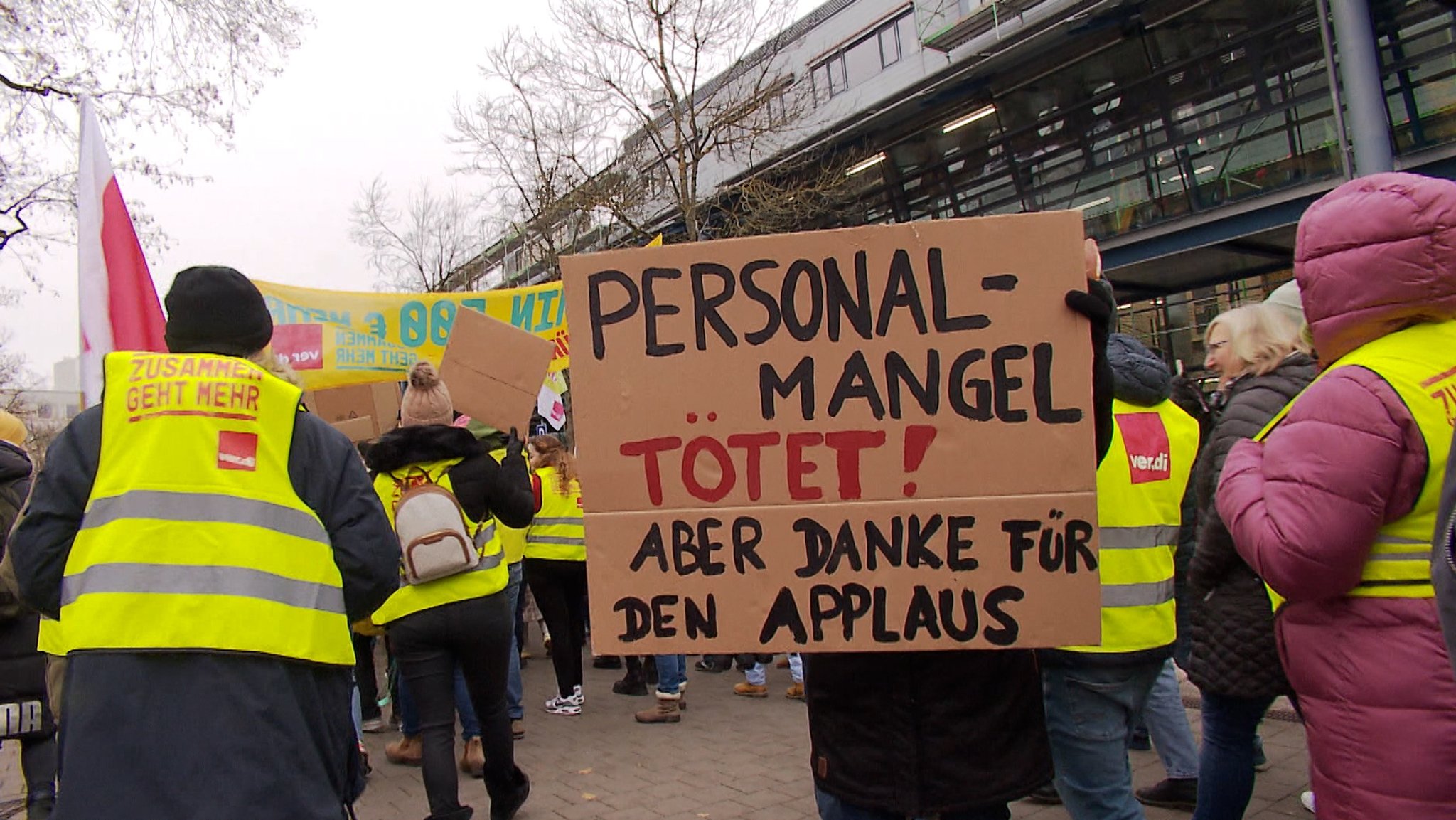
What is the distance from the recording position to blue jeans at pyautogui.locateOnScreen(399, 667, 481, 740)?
5.27m

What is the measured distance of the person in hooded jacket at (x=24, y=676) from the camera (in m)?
4.20

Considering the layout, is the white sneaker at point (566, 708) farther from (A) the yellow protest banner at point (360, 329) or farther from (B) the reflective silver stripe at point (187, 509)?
(B) the reflective silver stripe at point (187, 509)

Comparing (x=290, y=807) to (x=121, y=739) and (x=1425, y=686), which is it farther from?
(x=1425, y=686)

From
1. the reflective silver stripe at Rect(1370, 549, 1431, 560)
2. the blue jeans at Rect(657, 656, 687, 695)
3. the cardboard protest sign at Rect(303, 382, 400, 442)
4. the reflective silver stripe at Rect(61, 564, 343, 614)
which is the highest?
the cardboard protest sign at Rect(303, 382, 400, 442)

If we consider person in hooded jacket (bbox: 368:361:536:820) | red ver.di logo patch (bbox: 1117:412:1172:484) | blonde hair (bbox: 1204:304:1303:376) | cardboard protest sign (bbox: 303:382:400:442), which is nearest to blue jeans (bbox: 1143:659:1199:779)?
red ver.di logo patch (bbox: 1117:412:1172:484)

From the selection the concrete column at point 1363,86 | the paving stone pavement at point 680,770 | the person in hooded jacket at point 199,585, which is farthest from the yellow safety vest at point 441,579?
the concrete column at point 1363,86

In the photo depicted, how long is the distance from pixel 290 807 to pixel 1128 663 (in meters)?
2.31

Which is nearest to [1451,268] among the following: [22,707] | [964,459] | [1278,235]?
[964,459]

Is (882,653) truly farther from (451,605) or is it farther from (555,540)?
(555,540)

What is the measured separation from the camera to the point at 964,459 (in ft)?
7.20

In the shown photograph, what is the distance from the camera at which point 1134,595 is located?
10.7ft

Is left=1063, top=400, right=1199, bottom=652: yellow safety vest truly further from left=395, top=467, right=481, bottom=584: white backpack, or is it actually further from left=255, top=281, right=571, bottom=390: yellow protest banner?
left=255, top=281, right=571, bottom=390: yellow protest banner

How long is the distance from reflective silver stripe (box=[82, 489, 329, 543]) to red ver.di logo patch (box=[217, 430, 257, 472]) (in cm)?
7

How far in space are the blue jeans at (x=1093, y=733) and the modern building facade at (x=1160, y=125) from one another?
11856 mm
